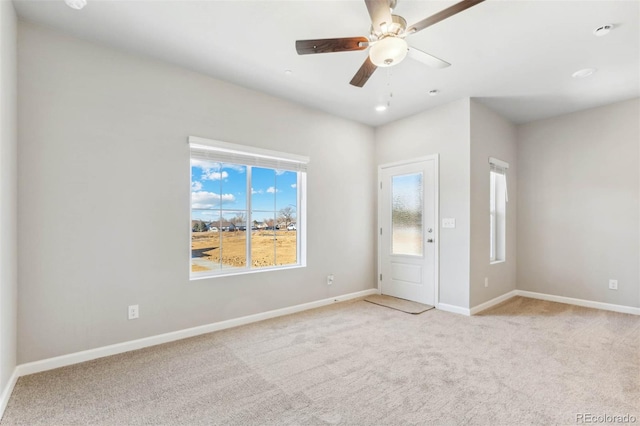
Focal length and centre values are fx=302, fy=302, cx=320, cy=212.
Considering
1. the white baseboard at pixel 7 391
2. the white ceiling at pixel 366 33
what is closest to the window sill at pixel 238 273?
the white baseboard at pixel 7 391

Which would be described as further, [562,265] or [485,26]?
[562,265]

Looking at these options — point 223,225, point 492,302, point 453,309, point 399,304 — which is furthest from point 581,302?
point 223,225

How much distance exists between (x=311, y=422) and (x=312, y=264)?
2419mm

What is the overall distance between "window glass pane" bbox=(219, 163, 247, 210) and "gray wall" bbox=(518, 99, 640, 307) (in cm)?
439

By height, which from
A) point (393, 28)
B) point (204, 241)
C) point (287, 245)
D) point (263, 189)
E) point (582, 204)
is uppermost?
point (393, 28)

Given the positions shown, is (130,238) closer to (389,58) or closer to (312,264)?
(312,264)

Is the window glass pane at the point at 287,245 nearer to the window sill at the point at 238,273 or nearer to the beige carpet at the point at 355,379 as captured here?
the window sill at the point at 238,273

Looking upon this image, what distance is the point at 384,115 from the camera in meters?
4.51

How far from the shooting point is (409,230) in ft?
15.0

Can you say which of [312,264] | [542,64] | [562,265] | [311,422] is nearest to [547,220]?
[562,265]

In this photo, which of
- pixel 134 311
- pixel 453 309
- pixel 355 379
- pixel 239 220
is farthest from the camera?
pixel 453 309

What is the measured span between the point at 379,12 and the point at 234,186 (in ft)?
7.89

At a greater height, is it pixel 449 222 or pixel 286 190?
pixel 286 190

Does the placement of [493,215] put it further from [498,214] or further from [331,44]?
[331,44]
